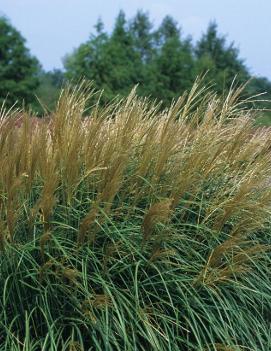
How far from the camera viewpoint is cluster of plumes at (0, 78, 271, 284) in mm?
3145

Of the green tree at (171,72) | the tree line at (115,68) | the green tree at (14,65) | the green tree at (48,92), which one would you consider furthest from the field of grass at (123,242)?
the green tree at (14,65)

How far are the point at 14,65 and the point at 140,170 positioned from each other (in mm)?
15266

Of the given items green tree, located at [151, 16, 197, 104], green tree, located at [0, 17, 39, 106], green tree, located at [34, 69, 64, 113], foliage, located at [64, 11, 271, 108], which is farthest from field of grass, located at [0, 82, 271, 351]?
green tree, located at [0, 17, 39, 106]

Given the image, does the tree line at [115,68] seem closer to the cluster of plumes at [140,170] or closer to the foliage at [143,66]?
the foliage at [143,66]

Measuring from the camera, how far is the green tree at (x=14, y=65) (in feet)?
59.1

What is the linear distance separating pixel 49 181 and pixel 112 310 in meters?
0.67

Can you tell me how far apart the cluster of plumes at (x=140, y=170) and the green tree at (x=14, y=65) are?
563 inches

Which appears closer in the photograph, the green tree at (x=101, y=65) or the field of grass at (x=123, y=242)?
the field of grass at (x=123, y=242)

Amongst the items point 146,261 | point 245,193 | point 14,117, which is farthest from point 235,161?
point 14,117

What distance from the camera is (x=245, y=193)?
346 cm

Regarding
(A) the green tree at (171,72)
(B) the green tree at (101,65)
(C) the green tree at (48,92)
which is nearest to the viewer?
(C) the green tree at (48,92)

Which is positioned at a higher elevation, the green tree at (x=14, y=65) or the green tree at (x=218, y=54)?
the green tree at (x=218, y=54)

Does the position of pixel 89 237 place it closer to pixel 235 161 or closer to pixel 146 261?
pixel 146 261

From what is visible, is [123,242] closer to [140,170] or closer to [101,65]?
[140,170]
